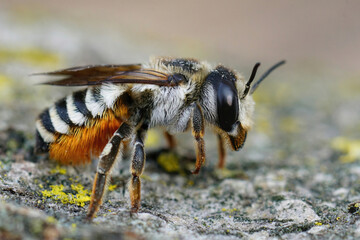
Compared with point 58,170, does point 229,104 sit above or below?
above

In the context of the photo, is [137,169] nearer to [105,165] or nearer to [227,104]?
[105,165]

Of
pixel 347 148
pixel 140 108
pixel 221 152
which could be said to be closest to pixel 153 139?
pixel 221 152

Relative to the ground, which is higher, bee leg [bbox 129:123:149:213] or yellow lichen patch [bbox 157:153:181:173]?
yellow lichen patch [bbox 157:153:181:173]

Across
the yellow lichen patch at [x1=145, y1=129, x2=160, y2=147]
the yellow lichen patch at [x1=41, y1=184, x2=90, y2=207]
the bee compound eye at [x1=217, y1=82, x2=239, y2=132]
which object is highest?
the bee compound eye at [x1=217, y1=82, x2=239, y2=132]

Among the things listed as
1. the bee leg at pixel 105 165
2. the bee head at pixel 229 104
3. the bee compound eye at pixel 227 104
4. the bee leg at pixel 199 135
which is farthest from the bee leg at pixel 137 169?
the bee compound eye at pixel 227 104

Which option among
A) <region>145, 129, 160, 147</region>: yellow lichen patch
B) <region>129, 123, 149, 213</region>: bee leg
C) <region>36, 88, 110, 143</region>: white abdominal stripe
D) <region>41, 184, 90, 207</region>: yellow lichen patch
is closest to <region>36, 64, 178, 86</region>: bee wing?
<region>36, 88, 110, 143</region>: white abdominal stripe

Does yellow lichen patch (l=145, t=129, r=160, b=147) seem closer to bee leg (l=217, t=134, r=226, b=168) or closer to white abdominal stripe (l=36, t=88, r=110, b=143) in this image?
bee leg (l=217, t=134, r=226, b=168)

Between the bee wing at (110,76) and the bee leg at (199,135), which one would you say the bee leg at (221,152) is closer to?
the bee leg at (199,135)
